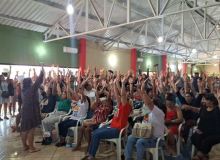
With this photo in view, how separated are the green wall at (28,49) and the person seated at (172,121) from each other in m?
7.17

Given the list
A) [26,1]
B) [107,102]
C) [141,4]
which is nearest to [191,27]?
[141,4]

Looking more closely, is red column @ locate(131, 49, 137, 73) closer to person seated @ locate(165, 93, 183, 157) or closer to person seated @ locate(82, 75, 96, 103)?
person seated @ locate(82, 75, 96, 103)

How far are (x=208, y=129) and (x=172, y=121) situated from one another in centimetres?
59

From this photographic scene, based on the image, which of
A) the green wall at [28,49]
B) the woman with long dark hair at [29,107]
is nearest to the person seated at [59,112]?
the woman with long dark hair at [29,107]

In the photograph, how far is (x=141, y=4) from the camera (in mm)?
8391

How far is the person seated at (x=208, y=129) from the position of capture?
3.02 meters

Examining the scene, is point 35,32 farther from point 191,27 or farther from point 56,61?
point 191,27

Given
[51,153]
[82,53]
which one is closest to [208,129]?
[51,153]

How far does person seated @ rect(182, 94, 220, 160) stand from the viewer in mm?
3016

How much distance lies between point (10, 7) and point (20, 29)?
1621 millimetres

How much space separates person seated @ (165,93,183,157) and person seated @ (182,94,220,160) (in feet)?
1.10

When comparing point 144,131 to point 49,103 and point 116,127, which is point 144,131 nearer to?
point 116,127

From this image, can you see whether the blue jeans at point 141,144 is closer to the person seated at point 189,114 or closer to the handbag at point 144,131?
the handbag at point 144,131

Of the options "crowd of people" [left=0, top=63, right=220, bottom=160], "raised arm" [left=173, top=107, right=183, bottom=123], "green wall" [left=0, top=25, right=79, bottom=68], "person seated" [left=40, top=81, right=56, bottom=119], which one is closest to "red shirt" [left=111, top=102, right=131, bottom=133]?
"crowd of people" [left=0, top=63, right=220, bottom=160]
